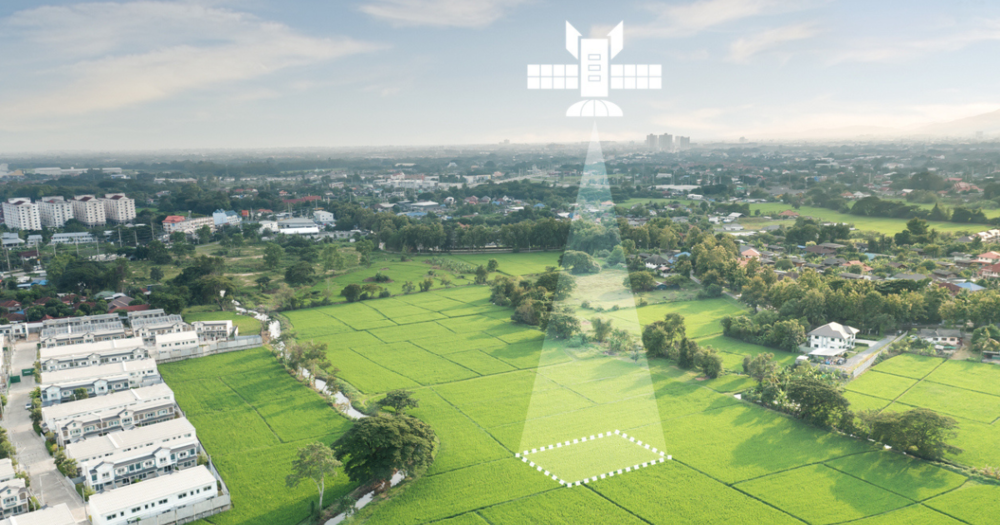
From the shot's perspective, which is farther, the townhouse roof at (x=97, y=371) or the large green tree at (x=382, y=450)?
the townhouse roof at (x=97, y=371)

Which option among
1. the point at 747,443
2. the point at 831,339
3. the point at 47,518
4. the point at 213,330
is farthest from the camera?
the point at 213,330

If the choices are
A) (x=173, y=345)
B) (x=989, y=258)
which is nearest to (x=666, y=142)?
(x=989, y=258)

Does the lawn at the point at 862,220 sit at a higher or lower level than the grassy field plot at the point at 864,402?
higher

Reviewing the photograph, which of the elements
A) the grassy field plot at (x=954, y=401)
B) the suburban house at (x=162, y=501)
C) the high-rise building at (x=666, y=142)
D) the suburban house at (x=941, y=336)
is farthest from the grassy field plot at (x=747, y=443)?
the high-rise building at (x=666, y=142)

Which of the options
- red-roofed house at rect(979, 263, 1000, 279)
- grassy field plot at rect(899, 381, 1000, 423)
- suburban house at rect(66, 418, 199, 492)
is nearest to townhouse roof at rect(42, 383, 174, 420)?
suburban house at rect(66, 418, 199, 492)

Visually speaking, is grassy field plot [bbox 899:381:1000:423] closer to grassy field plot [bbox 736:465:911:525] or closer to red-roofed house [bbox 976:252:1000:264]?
grassy field plot [bbox 736:465:911:525]

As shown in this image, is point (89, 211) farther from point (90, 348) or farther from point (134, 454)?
point (134, 454)

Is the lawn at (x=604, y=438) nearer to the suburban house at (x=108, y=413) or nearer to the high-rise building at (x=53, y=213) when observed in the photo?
the suburban house at (x=108, y=413)
